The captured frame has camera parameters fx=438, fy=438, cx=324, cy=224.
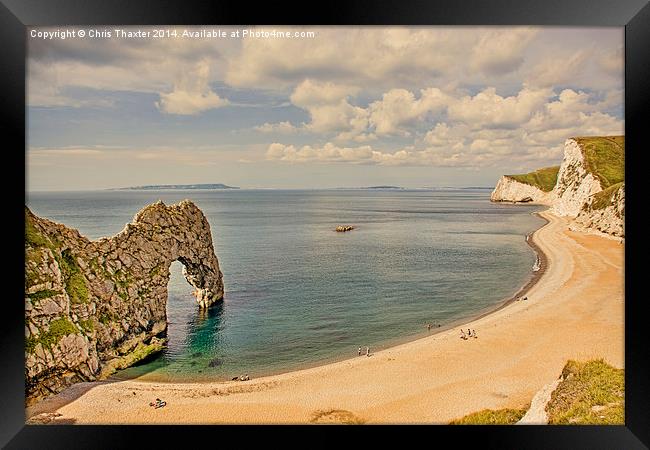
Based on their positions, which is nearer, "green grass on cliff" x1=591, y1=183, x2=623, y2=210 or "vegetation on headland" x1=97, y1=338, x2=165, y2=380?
"vegetation on headland" x1=97, y1=338, x2=165, y2=380

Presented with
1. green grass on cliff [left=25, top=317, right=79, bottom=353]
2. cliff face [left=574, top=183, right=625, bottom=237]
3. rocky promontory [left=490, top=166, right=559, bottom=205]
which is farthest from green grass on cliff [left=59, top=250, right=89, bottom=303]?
rocky promontory [left=490, top=166, right=559, bottom=205]

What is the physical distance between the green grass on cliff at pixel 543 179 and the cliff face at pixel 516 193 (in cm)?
60

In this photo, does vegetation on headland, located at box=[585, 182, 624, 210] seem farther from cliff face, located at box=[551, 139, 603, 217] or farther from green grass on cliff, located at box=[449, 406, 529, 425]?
green grass on cliff, located at box=[449, 406, 529, 425]

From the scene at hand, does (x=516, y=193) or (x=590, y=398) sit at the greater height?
(x=516, y=193)

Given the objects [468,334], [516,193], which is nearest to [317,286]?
[468,334]

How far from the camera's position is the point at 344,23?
8305 millimetres

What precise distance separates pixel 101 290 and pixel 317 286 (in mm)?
12596

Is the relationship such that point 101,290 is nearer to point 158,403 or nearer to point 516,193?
point 158,403

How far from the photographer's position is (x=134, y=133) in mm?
16969

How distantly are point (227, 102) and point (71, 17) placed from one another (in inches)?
341

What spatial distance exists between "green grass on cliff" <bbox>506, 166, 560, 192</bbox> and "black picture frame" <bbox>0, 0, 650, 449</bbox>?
215 ft

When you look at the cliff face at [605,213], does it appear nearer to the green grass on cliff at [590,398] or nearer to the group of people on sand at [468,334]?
the group of people on sand at [468,334]

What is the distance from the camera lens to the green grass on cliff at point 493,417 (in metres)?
9.20

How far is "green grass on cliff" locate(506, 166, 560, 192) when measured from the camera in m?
69.5
